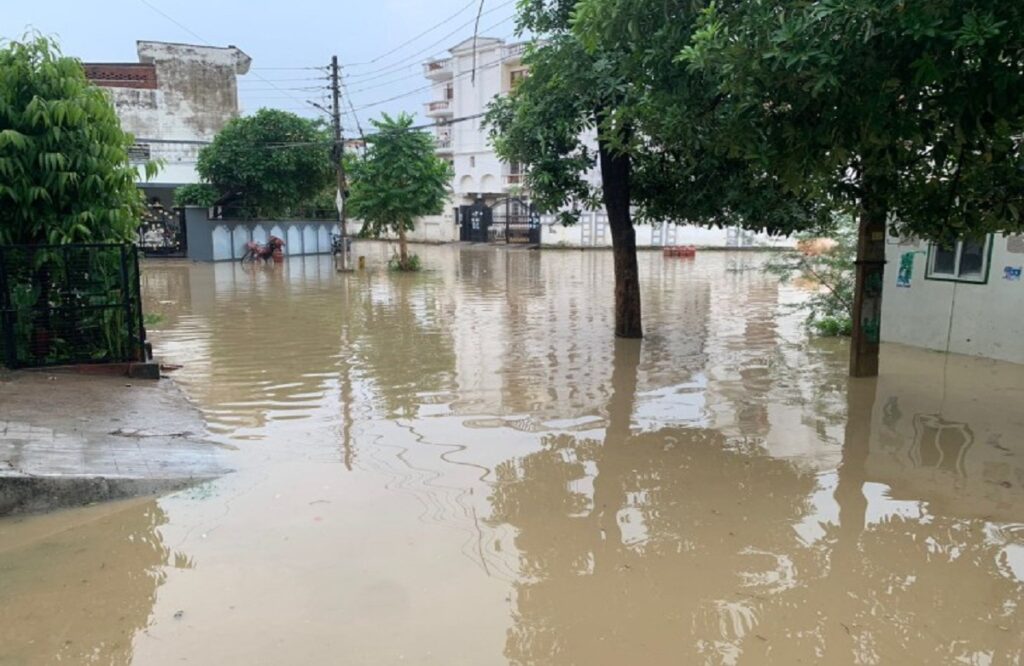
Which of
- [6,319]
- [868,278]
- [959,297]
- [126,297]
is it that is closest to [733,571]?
[868,278]

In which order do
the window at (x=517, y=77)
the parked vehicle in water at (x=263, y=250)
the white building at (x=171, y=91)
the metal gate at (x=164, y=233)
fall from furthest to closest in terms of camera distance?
the white building at (x=171, y=91) → the metal gate at (x=164, y=233) → the parked vehicle in water at (x=263, y=250) → the window at (x=517, y=77)

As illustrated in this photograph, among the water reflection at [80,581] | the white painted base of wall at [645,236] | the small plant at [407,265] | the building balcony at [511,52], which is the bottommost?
the water reflection at [80,581]

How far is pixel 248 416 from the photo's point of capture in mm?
7422

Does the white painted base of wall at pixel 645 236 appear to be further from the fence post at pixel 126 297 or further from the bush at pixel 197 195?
the fence post at pixel 126 297

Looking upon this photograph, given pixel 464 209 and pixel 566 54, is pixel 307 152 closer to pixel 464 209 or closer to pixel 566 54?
pixel 464 209

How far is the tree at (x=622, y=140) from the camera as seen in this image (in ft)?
19.6

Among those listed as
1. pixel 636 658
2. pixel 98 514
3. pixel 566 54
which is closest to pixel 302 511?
pixel 98 514

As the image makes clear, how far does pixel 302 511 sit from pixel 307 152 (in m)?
26.4

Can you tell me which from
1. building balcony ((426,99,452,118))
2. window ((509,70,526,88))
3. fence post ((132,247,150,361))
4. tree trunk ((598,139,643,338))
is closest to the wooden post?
tree trunk ((598,139,643,338))

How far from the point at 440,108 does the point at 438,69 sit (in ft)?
9.19

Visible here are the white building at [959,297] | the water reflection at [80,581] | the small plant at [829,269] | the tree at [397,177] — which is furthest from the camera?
the tree at [397,177]

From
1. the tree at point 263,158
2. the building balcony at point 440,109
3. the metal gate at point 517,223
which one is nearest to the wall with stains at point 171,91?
the tree at point 263,158

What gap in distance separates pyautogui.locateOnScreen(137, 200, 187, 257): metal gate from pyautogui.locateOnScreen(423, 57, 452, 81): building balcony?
1074 inches

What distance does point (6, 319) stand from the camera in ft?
25.4
